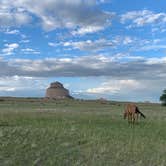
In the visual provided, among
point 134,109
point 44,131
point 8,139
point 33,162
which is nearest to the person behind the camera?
point 33,162

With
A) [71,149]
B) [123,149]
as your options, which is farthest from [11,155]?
[123,149]

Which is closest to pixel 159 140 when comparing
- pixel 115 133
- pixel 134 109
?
pixel 115 133

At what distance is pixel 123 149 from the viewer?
17.9m

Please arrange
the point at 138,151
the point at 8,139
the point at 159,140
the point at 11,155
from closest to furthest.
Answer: the point at 11,155, the point at 138,151, the point at 8,139, the point at 159,140

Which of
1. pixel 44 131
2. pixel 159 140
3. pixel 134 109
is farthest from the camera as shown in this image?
pixel 134 109

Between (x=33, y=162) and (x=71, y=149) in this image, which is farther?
(x=71, y=149)

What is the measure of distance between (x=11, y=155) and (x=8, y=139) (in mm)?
3464

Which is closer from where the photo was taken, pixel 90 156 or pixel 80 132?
pixel 90 156

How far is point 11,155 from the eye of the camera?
16344 millimetres

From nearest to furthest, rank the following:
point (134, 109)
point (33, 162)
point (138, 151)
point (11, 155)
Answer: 1. point (33, 162)
2. point (11, 155)
3. point (138, 151)
4. point (134, 109)

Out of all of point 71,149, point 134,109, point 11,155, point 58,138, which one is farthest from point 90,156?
point 134,109

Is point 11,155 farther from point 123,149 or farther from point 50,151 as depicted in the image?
point 123,149

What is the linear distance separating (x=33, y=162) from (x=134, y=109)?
766 inches

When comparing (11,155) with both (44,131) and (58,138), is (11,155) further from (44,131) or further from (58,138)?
(44,131)
